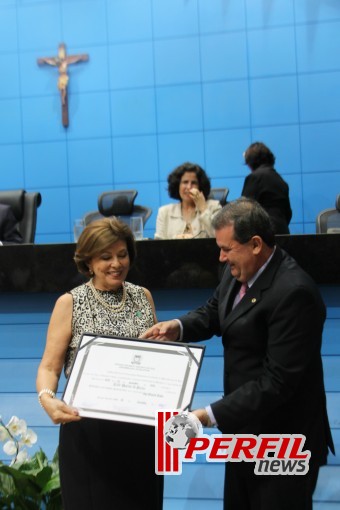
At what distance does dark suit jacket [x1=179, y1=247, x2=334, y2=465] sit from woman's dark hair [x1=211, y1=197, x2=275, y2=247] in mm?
84

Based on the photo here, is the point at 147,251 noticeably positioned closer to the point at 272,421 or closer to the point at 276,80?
the point at 272,421

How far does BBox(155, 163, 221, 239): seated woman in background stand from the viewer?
13.4 feet

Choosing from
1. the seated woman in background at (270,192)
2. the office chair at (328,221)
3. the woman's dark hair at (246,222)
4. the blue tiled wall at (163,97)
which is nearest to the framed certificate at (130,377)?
the woman's dark hair at (246,222)

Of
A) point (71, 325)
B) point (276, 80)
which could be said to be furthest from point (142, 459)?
point (276, 80)

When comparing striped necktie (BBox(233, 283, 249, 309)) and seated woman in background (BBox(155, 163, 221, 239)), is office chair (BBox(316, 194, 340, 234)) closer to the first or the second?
seated woman in background (BBox(155, 163, 221, 239))

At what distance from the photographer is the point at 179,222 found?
416 cm

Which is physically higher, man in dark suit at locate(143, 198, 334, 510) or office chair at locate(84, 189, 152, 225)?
office chair at locate(84, 189, 152, 225)

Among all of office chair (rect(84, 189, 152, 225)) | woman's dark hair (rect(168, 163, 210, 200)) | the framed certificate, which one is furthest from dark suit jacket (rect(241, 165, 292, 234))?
the framed certificate

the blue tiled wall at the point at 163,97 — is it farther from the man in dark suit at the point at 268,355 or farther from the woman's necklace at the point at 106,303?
the man in dark suit at the point at 268,355

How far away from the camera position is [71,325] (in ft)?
6.56

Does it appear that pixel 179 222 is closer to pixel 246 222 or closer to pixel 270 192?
pixel 270 192

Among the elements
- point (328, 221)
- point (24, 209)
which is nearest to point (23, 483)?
point (24, 209)

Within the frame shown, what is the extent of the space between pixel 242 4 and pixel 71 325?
634cm

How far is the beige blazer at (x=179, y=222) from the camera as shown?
404cm
